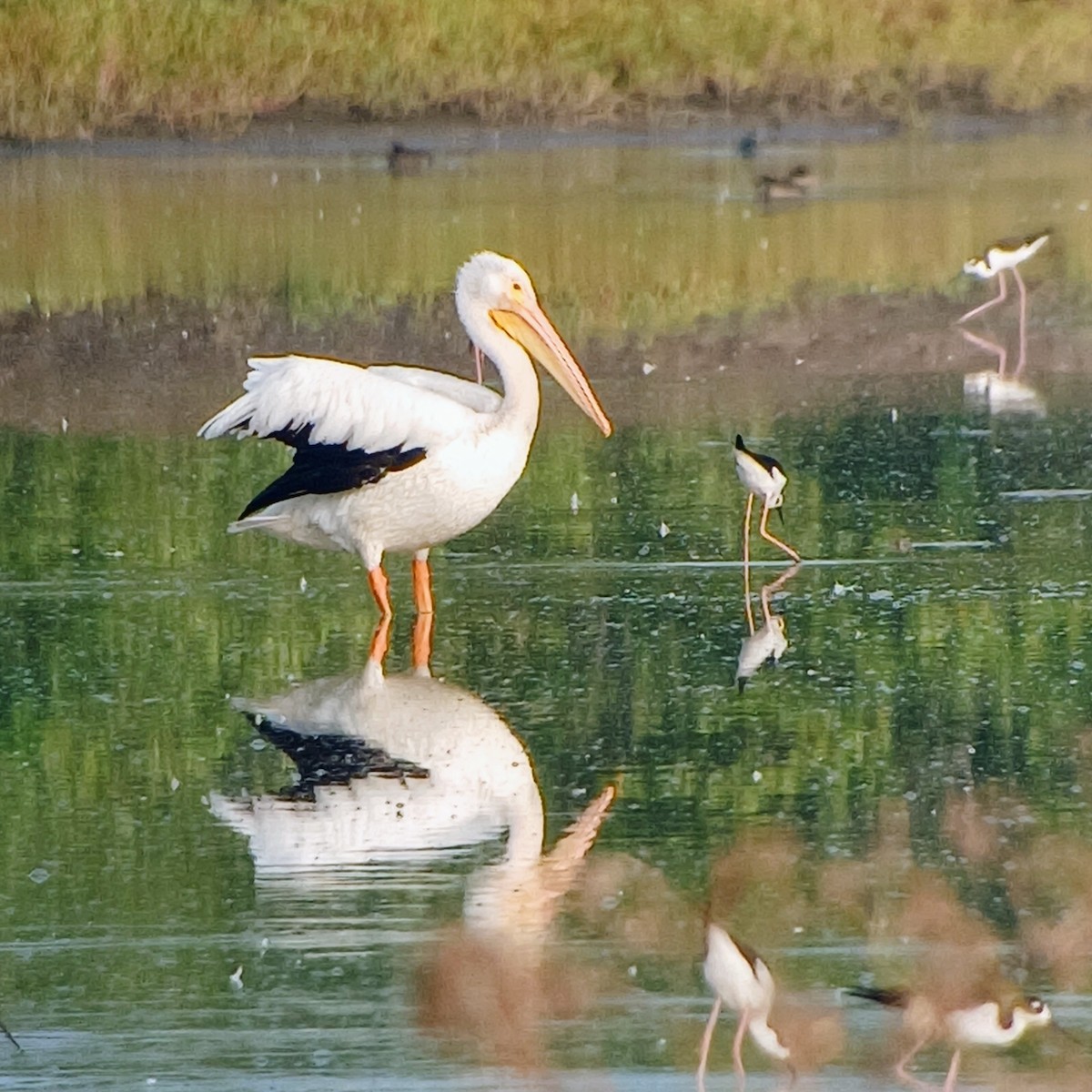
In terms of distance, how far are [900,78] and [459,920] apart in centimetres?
2218

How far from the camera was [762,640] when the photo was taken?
7.82m

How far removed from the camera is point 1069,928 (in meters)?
5.45

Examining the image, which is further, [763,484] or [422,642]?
[763,484]

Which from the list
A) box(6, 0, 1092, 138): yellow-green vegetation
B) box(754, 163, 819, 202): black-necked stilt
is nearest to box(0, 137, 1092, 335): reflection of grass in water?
box(754, 163, 819, 202): black-necked stilt

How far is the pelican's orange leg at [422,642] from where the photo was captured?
7.77 metres

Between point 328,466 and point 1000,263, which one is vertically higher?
point 328,466

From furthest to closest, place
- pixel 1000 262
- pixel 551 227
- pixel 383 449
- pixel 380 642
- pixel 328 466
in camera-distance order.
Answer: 1. pixel 551 227
2. pixel 1000 262
3. pixel 328 466
4. pixel 383 449
5. pixel 380 642

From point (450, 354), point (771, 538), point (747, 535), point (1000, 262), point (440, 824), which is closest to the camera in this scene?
point (440, 824)

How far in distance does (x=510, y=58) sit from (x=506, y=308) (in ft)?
59.1

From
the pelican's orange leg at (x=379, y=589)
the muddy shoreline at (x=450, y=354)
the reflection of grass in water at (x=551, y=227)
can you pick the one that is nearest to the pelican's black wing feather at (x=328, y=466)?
the pelican's orange leg at (x=379, y=589)

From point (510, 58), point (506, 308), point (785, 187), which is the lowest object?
point (785, 187)

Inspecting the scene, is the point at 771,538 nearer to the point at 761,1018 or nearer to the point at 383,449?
the point at 383,449

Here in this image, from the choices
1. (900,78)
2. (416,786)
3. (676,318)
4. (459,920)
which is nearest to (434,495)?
(416,786)

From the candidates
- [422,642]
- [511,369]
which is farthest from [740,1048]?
[511,369]
